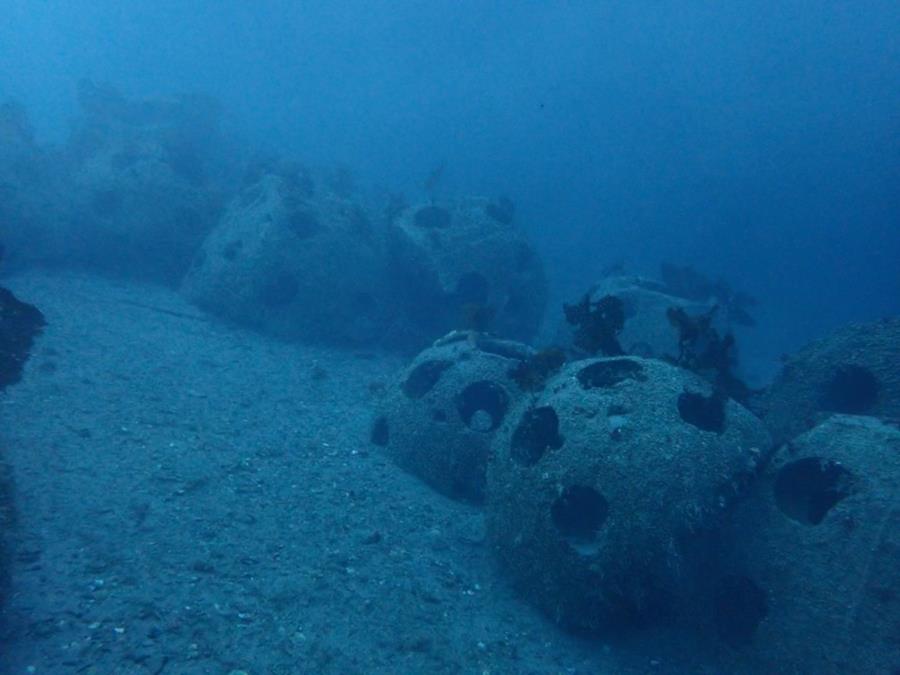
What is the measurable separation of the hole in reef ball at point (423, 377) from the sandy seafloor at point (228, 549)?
4.46 feet

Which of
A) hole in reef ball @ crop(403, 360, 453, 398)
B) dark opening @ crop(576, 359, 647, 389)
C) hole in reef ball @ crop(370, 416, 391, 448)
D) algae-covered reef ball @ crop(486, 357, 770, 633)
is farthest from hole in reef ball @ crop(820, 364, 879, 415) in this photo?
hole in reef ball @ crop(370, 416, 391, 448)

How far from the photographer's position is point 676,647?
6.34 m

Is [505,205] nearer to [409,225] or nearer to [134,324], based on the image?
[409,225]

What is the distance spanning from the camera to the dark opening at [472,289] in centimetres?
1567

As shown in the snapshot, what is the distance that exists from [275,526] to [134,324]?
8265mm

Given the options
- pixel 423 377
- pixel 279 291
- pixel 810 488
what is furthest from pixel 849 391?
pixel 279 291

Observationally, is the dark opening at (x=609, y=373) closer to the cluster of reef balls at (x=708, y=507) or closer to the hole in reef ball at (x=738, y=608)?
the cluster of reef balls at (x=708, y=507)

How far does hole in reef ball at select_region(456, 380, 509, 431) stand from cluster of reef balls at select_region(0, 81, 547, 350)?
4984 millimetres

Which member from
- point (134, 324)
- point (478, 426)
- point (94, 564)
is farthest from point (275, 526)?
point (134, 324)

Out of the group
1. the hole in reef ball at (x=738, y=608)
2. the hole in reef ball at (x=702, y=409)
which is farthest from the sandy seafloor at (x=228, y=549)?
the hole in reef ball at (x=702, y=409)

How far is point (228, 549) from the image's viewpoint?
21.9ft

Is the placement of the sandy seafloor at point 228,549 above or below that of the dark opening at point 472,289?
below

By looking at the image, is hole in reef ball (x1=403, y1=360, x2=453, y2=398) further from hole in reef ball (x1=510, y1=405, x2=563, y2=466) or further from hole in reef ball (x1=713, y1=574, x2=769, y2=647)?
hole in reef ball (x1=713, y1=574, x2=769, y2=647)

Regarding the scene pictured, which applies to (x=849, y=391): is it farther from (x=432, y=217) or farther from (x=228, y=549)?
(x=432, y=217)
